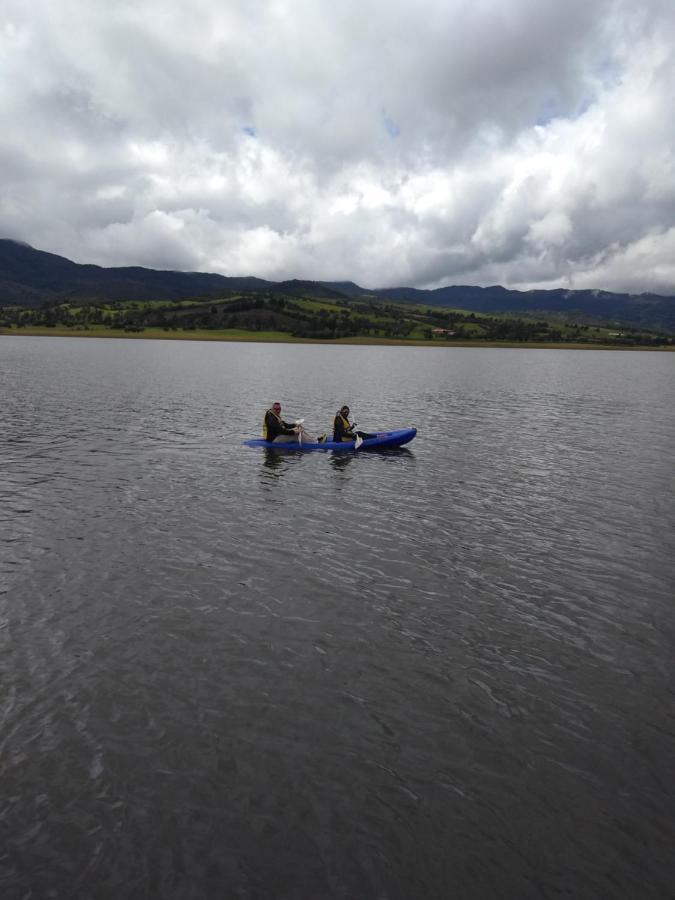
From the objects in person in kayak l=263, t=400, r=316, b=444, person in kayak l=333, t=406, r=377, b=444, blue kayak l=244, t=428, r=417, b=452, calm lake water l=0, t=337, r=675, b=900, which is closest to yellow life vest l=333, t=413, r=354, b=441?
person in kayak l=333, t=406, r=377, b=444

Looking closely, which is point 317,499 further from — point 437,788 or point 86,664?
point 437,788

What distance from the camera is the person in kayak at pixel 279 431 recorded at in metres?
36.9

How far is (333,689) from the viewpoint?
12008mm

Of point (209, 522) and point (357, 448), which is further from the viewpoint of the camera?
point (357, 448)

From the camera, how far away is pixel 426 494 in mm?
27391

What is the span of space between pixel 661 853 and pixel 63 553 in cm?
1752

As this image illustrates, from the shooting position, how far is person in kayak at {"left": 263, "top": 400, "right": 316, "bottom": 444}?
121 ft

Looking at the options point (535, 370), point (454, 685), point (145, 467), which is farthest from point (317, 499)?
point (535, 370)

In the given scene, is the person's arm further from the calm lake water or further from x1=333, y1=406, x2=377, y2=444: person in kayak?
the calm lake water

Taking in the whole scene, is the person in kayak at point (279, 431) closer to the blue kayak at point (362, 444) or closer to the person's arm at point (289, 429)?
the person's arm at point (289, 429)

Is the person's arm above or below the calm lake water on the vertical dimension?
above

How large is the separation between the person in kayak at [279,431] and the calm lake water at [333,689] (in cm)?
824

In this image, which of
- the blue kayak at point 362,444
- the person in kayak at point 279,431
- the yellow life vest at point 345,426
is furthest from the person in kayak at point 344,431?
the person in kayak at point 279,431

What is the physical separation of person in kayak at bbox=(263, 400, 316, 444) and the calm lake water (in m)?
8.24
